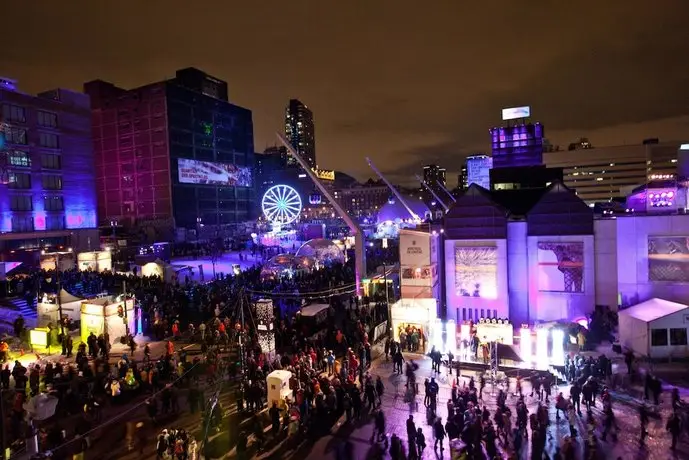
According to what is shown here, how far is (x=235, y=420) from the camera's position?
14.3m

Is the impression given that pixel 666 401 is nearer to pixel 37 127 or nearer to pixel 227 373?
pixel 227 373

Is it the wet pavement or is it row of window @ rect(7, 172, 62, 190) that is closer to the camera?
the wet pavement

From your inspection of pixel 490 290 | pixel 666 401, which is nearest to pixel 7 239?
pixel 490 290

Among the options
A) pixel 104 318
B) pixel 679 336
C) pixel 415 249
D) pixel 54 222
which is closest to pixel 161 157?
pixel 54 222

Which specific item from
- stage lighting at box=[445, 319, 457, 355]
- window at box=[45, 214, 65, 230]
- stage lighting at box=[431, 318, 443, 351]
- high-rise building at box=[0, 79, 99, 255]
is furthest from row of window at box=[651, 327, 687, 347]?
window at box=[45, 214, 65, 230]

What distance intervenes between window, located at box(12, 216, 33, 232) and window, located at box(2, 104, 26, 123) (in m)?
9.41

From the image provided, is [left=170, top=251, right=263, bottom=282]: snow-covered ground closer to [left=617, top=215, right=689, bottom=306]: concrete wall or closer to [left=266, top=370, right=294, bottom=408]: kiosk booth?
[left=266, top=370, right=294, bottom=408]: kiosk booth

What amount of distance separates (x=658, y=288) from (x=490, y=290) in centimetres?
748

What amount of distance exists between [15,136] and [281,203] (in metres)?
26.4

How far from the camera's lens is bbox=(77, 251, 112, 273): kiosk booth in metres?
38.7

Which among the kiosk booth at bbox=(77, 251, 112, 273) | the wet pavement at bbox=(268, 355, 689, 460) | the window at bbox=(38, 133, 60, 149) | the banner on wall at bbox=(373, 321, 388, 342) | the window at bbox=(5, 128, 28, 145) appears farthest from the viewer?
the window at bbox=(38, 133, 60, 149)

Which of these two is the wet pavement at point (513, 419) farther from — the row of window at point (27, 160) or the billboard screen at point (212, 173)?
the billboard screen at point (212, 173)

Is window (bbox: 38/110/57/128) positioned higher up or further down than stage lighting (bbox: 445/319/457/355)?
higher up

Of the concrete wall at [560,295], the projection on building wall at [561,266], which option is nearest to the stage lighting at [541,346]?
the concrete wall at [560,295]
